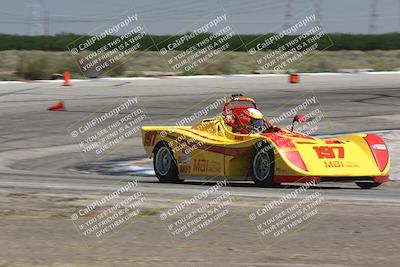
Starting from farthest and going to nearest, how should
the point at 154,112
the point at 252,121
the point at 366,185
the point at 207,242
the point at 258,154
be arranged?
1. the point at 154,112
2. the point at 252,121
3. the point at 366,185
4. the point at 258,154
5. the point at 207,242

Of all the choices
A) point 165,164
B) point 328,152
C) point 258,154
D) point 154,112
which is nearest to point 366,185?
point 328,152

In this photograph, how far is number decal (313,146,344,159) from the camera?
14.8 meters

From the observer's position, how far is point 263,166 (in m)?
15.0

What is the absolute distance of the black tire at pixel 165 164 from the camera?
54.4ft

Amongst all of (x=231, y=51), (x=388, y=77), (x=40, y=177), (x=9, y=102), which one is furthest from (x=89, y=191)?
(x=231, y=51)

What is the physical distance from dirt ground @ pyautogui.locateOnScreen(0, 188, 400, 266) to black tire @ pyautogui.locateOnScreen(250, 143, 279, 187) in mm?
2391

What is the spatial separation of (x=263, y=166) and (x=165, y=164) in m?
2.37

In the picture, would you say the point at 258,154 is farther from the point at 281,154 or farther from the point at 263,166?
the point at 281,154

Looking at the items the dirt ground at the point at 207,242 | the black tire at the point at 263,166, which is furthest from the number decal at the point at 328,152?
the dirt ground at the point at 207,242

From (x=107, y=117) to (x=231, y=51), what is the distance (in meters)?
29.1

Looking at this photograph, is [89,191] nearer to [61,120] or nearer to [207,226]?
[207,226]

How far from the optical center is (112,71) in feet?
129

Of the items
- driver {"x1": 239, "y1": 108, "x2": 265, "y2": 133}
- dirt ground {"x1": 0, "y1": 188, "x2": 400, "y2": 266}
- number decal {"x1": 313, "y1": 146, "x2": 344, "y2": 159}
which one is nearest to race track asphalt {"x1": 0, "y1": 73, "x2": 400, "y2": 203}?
number decal {"x1": 313, "y1": 146, "x2": 344, "y2": 159}

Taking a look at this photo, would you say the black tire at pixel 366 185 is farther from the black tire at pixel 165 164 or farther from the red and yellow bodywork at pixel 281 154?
the black tire at pixel 165 164
